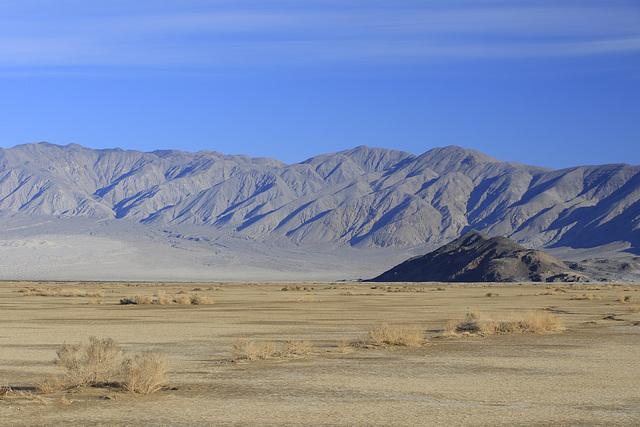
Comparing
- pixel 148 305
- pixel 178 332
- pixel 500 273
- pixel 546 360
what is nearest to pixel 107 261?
pixel 500 273

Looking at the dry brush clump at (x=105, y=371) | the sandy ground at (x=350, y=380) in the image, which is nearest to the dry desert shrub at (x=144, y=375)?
the dry brush clump at (x=105, y=371)

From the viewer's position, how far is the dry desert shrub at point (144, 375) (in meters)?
15.0

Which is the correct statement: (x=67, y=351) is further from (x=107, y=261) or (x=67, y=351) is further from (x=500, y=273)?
(x=107, y=261)

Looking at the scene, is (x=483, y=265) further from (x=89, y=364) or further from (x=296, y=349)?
(x=89, y=364)

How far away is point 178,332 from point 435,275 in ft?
338

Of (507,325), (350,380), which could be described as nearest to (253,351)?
(350,380)

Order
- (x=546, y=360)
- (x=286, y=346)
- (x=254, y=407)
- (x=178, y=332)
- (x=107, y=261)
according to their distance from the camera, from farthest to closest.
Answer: (x=107, y=261) → (x=178, y=332) → (x=286, y=346) → (x=546, y=360) → (x=254, y=407)

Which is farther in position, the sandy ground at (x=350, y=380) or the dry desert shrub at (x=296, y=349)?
the dry desert shrub at (x=296, y=349)

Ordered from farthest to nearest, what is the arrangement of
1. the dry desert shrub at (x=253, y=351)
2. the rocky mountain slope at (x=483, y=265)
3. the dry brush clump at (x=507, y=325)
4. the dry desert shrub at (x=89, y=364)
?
the rocky mountain slope at (x=483, y=265)
the dry brush clump at (x=507, y=325)
the dry desert shrub at (x=253, y=351)
the dry desert shrub at (x=89, y=364)

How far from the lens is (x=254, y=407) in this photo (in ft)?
45.0

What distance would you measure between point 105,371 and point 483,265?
367ft

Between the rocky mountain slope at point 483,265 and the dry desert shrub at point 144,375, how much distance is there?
10445 centimetres

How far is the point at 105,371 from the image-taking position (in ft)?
52.3

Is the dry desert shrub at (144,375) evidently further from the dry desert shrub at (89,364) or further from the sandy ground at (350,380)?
the dry desert shrub at (89,364)
